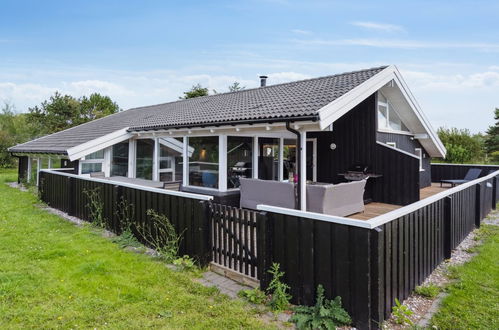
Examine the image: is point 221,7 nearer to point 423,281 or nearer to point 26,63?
point 423,281

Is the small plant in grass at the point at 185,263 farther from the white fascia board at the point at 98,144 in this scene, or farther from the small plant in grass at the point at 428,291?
the white fascia board at the point at 98,144

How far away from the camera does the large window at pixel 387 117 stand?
11359mm

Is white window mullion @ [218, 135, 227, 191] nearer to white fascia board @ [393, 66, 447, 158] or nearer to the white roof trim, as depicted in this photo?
the white roof trim

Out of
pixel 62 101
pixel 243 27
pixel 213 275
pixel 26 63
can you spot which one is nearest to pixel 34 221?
pixel 213 275

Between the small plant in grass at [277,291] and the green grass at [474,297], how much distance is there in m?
1.68

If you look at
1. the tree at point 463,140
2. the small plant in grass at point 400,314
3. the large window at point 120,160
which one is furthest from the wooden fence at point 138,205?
the tree at point 463,140

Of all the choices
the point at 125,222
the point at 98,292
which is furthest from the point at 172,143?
the point at 98,292

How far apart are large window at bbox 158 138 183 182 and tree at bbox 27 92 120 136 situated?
84.6 ft

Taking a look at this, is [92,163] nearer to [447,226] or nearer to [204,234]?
[204,234]


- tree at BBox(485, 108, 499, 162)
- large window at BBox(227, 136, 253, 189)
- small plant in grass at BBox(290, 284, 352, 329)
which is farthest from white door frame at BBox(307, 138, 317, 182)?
tree at BBox(485, 108, 499, 162)

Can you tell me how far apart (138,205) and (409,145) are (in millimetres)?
11567

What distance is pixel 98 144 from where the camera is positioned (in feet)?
37.2

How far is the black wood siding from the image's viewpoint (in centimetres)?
1154

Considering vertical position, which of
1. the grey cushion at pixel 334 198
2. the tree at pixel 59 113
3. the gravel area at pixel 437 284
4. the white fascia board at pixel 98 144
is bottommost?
the gravel area at pixel 437 284
